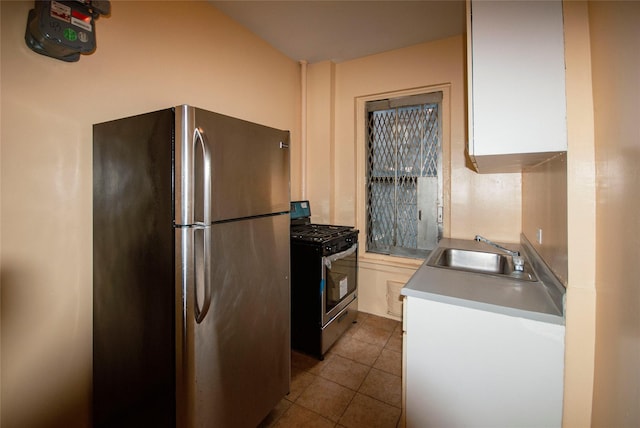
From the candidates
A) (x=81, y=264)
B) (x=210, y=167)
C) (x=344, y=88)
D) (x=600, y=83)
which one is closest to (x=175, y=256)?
(x=210, y=167)

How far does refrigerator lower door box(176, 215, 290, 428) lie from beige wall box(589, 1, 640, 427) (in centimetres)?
136

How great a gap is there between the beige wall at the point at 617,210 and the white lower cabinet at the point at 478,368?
0.48 ft

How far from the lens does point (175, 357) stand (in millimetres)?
1206

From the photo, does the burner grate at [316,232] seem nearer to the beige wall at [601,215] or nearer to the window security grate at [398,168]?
the window security grate at [398,168]

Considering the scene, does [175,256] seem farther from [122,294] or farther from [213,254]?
[122,294]

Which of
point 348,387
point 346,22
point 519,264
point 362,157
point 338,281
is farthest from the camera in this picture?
point 362,157

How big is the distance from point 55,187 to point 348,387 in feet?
6.83

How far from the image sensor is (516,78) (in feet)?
3.91

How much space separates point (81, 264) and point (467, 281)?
198 cm

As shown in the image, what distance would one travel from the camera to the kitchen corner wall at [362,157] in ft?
8.42

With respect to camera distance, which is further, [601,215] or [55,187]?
[55,187]

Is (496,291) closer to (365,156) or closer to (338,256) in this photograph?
(338,256)

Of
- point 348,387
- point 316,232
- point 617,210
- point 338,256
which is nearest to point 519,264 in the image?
point 617,210

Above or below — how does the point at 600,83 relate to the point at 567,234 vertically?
above
